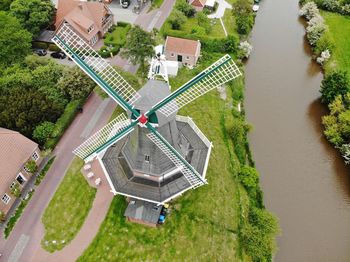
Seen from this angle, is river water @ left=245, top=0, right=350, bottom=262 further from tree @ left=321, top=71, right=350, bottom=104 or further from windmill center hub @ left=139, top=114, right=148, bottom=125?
windmill center hub @ left=139, top=114, right=148, bottom=125

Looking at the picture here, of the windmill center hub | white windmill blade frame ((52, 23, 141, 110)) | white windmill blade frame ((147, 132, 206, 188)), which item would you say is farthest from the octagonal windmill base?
white windmill blade frame ((52, 23, 141, 110))

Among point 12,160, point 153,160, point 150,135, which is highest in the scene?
point 150,135

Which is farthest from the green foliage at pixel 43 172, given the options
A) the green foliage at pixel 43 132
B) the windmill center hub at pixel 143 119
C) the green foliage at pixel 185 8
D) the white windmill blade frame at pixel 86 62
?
the green foliage at pixel 185 8

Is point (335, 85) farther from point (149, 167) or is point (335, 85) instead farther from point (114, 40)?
point (114, 40)

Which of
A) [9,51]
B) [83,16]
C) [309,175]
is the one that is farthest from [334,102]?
[9,51]

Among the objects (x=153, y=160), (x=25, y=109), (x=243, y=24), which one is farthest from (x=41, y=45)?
(x=243, y=24)

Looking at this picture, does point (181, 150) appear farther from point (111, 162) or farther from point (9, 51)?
point (9, 51)
